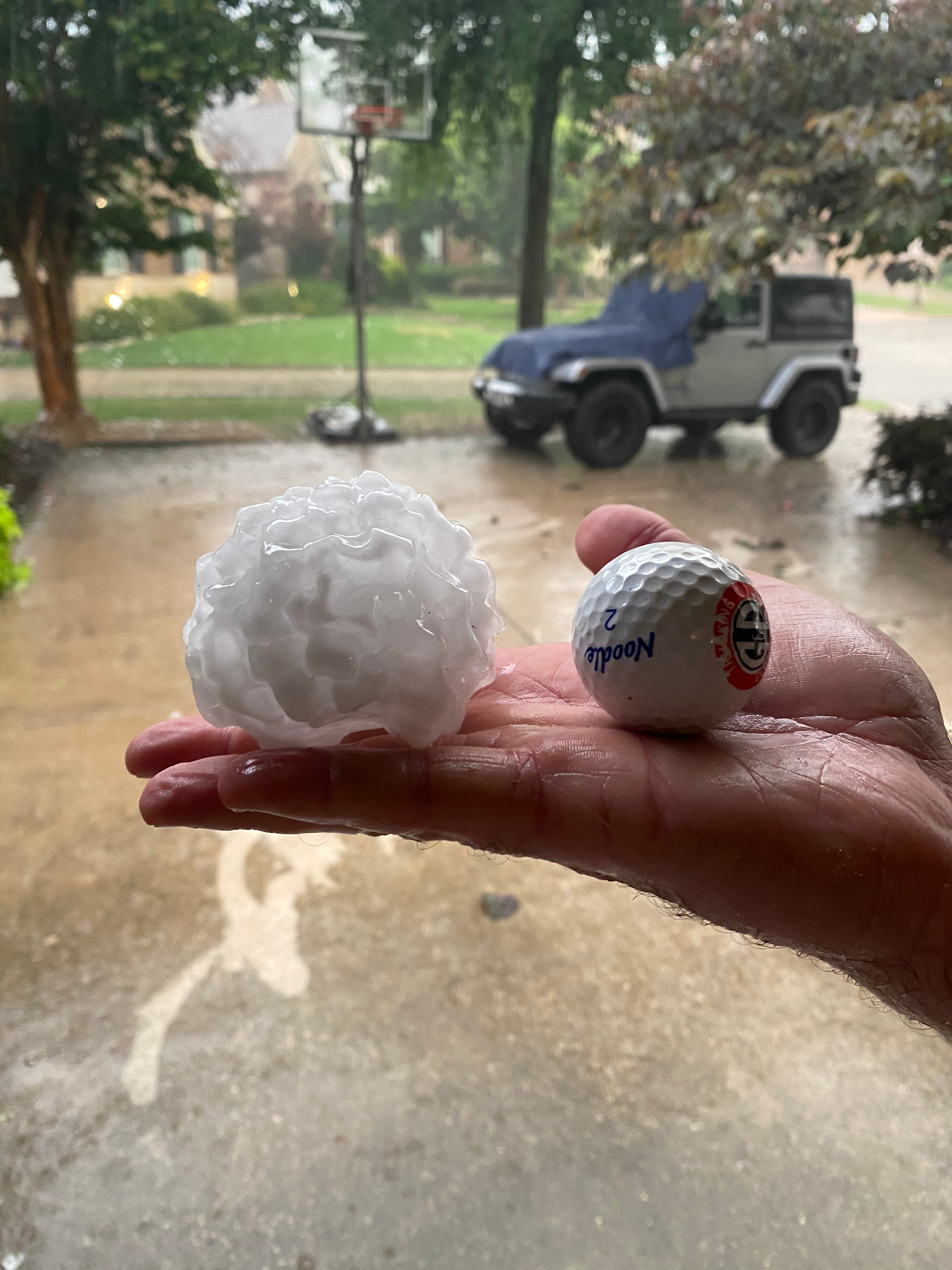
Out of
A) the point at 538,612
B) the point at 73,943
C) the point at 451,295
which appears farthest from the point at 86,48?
the point at 73,943

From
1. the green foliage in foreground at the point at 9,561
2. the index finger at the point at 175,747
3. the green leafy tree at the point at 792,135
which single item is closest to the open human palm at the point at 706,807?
the index finger at the point at 175,747

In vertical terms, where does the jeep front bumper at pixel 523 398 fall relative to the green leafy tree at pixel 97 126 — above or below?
below

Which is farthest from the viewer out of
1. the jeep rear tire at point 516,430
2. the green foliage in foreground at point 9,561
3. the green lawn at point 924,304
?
the jeep rear tire at point 516,430

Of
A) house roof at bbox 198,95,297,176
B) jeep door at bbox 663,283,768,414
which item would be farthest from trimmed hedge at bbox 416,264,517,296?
jeep door at bbox 663,283,768,414

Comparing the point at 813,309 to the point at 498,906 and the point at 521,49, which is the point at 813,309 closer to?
the point at 521,49

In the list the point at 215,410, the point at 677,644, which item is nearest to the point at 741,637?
the point at 677,644

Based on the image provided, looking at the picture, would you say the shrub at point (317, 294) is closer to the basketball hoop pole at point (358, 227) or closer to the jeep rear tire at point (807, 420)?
the basketball hoop pole at point (358, 227)
